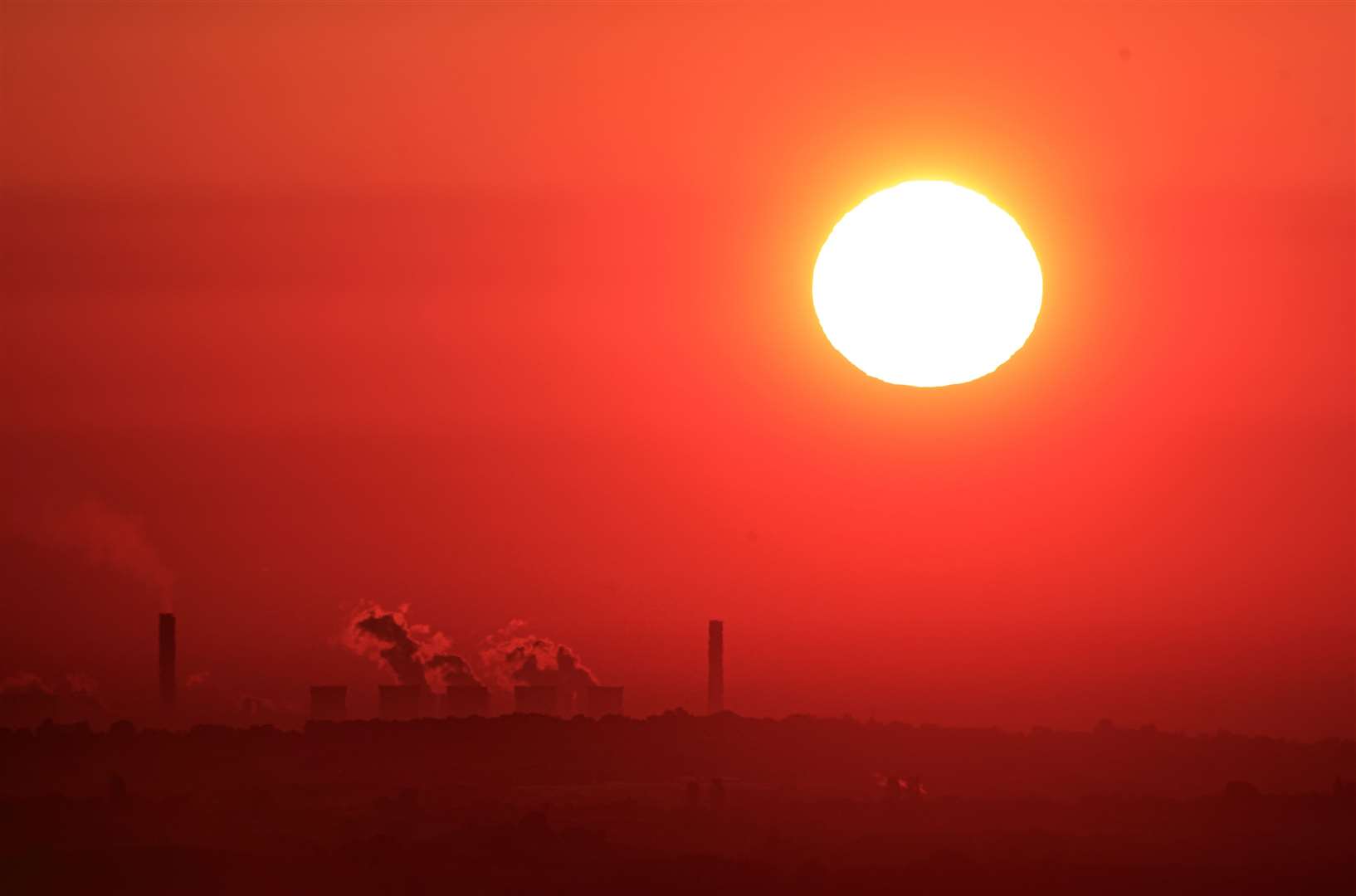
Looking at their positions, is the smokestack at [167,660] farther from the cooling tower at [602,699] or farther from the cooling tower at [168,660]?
the cooling tower at [602,699]

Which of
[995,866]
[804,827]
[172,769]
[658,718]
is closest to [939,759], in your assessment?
[658,718]

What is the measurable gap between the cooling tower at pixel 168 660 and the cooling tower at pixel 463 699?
37.8 ft

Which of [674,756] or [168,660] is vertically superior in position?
[168,660]

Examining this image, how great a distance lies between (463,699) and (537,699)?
126 inches

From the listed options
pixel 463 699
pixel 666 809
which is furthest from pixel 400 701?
pixel 666 809

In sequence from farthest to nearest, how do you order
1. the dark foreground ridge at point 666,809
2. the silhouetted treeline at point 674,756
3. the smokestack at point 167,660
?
the smokestack at point 167,660 < the silhouetted treeline at point 674,756 < the dark foreground ridge at point 666,809

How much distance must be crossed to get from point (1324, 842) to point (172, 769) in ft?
135

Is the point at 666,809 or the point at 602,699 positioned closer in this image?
the point at 666,809

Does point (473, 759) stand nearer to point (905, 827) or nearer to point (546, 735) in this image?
point (546, 735)

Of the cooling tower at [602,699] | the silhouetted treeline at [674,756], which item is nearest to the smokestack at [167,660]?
the silhouetted treeline at [674,756]

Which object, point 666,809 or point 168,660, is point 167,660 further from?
point 666,809

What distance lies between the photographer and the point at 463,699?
277 ft

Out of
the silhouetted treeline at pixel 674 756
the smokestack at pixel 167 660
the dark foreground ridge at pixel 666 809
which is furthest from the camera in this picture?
the smokestack at pixel 167 660

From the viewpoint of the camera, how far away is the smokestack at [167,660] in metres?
79.4
